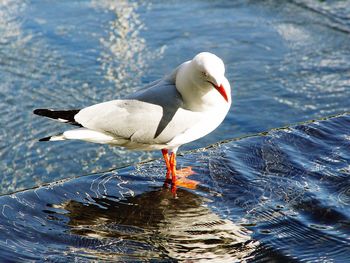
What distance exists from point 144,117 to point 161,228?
0.68 m

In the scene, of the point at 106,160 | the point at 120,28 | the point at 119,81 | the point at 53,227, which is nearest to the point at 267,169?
the point at 53,227

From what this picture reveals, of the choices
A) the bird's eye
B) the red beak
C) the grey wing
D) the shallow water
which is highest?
the bird's eye

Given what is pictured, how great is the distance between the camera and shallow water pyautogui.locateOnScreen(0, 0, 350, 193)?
502 centimetres

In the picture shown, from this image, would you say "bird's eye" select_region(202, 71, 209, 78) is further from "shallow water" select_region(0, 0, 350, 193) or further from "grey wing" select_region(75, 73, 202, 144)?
"shallow water" select_region(0, 0, 350, 193)

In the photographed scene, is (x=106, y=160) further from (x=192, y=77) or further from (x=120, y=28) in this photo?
(x=120, y=28)

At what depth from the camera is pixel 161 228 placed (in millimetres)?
3133

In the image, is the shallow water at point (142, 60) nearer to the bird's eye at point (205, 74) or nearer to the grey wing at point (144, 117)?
the grey wing at point (144, 117)

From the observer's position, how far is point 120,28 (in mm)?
6977

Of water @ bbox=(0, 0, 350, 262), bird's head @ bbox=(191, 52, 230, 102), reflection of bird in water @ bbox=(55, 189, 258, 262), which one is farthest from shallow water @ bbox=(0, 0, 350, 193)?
bird's head @ bbox=(191, 52, 230, 102)

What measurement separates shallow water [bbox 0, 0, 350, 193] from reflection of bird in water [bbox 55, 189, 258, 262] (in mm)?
1414

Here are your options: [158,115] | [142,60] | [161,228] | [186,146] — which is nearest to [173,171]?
[158,115]

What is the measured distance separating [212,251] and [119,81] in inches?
125

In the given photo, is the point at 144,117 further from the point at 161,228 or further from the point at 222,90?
the point at 161,228

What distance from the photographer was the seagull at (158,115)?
11.5ft
